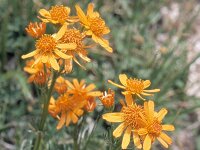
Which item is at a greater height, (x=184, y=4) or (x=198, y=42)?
(x=184, y=4)

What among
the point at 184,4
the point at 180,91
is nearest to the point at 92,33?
the point at 180,91

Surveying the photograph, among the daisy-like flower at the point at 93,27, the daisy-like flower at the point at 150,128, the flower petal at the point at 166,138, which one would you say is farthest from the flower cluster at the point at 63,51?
the flower petal at the point at 166,138

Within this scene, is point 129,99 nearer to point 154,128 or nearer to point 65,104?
point 154,128

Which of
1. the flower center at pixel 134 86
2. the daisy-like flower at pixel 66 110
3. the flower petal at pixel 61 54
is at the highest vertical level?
the flower petal at pixel 61 54

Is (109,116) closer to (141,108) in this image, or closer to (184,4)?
(141,108)

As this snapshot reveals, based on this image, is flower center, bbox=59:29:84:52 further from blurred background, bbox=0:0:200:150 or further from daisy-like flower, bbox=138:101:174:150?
blurred background, bbox=0:0:200:150

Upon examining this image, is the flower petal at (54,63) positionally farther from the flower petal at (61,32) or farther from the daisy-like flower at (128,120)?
the daisy-like flower at (128,120)

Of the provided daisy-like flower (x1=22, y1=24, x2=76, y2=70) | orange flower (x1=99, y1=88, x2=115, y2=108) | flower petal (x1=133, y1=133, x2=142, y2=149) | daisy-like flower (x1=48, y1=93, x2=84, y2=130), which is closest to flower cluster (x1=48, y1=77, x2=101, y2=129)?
daisy-like flower (x1=48, y1=93, x2=84, y2=130)
